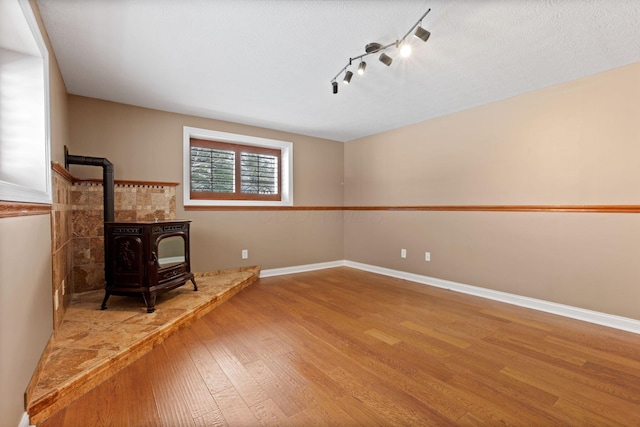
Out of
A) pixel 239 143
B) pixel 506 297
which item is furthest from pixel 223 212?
pixel 506 297

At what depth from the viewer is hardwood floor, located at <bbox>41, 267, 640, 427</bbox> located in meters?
1.45

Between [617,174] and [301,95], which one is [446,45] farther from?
[617,174]

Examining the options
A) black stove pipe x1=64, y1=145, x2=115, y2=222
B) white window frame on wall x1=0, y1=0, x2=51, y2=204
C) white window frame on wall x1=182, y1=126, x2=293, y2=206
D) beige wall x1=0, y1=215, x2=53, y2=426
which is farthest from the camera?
white window frame on wall x1=182, y1=126, x2=293, y2=206

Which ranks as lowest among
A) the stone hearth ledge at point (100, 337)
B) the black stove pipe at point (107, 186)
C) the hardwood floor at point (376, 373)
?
the hardwood floor at point (376, 373)

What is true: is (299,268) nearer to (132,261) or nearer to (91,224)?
(132,261)

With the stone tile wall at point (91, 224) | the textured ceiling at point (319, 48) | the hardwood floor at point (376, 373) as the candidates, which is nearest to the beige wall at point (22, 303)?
the hardwood floor at point (376, 373)

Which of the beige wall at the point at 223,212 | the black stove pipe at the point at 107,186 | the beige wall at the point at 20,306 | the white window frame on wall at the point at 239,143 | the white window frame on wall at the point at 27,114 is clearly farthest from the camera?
the white window frame on wall at the point at 239,143

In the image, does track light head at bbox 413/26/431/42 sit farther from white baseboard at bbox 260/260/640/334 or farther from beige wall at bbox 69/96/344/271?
beige wall at bbox 69/96/344/271

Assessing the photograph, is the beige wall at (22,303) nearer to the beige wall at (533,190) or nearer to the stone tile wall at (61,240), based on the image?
the stone tile wall at (61,240)

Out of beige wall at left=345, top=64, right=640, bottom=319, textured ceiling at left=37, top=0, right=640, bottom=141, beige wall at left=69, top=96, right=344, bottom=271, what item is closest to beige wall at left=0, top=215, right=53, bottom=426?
textured ceiling at left=37, top=0, right=640, bottom=141

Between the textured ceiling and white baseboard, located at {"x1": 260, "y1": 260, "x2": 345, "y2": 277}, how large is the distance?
2.42m

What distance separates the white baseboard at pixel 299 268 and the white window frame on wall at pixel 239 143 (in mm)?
1040

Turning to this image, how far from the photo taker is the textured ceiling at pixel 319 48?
1786 millimetres

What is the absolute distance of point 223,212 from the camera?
13.2ft
